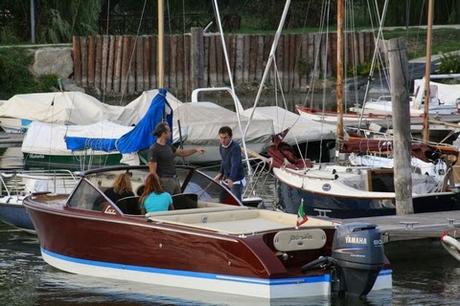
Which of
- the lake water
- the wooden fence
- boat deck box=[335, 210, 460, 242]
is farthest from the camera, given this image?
the wooden fence

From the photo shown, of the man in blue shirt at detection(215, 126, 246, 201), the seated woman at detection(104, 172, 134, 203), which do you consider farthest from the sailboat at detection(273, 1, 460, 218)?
the seated woman at detection(104, 172, 134, 203)

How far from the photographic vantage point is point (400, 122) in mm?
20484

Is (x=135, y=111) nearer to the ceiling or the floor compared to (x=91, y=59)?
nearer to the floor

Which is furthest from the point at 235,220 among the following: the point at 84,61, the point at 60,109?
the point at 84,61

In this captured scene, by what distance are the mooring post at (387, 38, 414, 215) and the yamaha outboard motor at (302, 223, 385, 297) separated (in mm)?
5110

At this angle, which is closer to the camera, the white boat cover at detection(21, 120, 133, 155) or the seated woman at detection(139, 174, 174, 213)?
the seated woman at detection(139, 174, 174, 213)

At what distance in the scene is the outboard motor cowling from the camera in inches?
599

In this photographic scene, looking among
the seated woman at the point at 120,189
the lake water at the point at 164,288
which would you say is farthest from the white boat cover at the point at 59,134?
the seated woman at the point at 120,189

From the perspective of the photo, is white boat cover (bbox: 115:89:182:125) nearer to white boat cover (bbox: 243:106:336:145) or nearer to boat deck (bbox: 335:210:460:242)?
white boat cover (bbox: 243:106:336:145)

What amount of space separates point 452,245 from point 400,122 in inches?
112

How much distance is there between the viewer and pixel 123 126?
32.9 meters

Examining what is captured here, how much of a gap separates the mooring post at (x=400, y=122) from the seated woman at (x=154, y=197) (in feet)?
15.5

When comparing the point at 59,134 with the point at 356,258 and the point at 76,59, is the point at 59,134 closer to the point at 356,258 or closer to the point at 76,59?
the point at 76,59

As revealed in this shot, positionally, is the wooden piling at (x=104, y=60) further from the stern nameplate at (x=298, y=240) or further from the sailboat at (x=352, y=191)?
the stern nameplate at (x=298, y=240)
